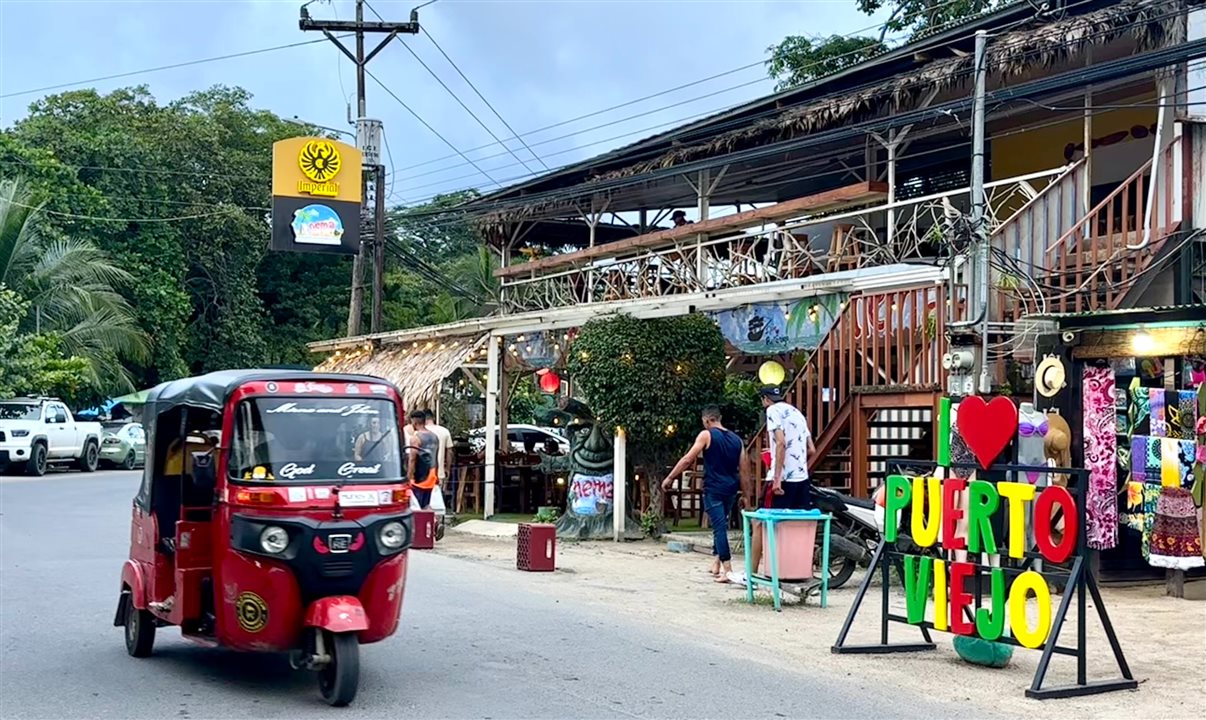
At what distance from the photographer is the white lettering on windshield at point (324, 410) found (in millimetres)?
7484

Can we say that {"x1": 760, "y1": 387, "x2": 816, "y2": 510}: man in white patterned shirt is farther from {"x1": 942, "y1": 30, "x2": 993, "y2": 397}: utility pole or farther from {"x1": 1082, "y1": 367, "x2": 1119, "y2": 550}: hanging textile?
{"x1": 1082, "y1": 367, "x2": 1119, "y2": 550}: hanging textile

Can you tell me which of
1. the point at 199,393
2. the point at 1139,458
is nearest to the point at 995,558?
the point at 1139,458

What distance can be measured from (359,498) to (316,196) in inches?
885

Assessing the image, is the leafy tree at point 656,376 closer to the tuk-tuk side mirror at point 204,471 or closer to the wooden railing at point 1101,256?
the wooden railing at point 1101,256

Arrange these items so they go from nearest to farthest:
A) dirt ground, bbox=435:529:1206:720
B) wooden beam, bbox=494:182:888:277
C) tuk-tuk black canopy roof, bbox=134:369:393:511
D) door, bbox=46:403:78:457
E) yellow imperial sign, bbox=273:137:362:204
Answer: tuk-tuk black canopy roof, bbox=134:369:393:511
dirt ground, bbox=435:529:1206:720
wooden beam, bbox=494:182:888:277
yellow imperial sign, bbox=273:137:362:204
door, bbox=46:403:78:457

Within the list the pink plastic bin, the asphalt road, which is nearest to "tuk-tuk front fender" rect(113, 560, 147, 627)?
the asphalt road

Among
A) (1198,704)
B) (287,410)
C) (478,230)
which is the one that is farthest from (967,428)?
A: (478,230)

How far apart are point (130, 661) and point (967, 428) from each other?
6.04 m

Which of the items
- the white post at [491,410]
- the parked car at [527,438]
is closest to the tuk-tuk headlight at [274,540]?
the white post at [491,410]

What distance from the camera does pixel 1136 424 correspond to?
11.8m

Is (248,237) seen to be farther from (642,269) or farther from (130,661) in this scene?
(130,661)

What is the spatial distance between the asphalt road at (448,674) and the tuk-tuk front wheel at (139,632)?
11 centimetres

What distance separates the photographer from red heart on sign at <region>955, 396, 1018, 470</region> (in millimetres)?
8328

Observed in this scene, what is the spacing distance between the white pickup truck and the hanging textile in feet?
80.9
